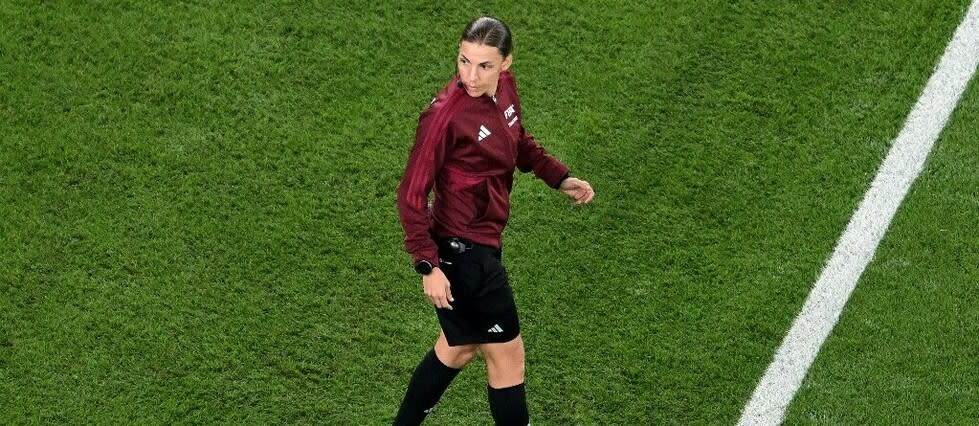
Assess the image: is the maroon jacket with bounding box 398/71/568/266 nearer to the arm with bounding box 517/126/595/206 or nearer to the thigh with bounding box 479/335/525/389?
the arm with bounding box 517/126/595/206

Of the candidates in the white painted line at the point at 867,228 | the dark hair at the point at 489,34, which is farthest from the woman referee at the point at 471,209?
the white painted line at the point at 867,228

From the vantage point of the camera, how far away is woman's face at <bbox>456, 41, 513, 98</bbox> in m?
4.91

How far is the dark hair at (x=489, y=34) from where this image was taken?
16.1 ft

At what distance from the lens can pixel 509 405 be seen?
5.54 meters

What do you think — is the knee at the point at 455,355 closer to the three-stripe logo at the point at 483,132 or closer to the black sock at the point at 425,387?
the black sock at the point at 425,387

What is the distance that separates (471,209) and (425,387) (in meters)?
0.79

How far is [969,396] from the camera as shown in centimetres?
602

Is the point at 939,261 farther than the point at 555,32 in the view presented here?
No

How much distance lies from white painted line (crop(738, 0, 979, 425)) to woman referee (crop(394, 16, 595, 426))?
3.73 ft

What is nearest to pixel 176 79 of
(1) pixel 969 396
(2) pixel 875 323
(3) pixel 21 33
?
(3) pixel 21 33

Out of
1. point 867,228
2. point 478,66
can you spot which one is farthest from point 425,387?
point 867,228

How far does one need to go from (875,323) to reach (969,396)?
19.9 inches

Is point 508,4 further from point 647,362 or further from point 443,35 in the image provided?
point 647,362

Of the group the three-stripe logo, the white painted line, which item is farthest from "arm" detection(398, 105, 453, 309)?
the white painted line
